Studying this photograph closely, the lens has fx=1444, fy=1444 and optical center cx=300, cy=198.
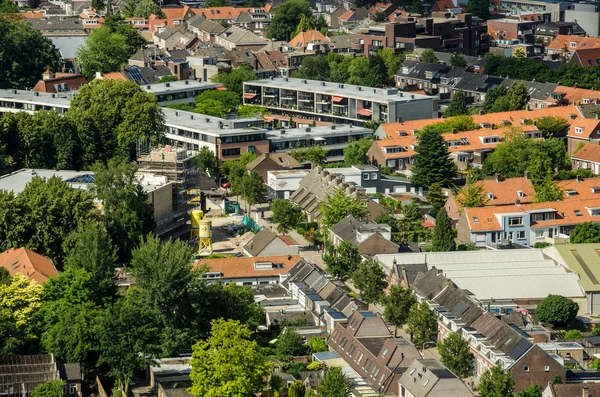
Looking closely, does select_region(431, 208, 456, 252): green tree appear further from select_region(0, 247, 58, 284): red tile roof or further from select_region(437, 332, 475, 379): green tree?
select_region(0, 247, 58, 284): red tile roof

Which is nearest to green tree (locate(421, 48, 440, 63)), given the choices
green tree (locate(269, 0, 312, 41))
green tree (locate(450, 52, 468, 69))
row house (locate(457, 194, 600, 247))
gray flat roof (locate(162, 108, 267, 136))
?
green tree (locate(450, 52, 468, 69))

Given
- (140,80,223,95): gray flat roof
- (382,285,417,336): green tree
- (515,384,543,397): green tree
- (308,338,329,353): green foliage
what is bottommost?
(515,384,543,397): green tree

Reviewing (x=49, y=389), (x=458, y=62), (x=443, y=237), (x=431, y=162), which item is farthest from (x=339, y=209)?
(x=458, y=62)

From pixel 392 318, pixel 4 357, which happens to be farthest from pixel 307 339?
pixel 4 357

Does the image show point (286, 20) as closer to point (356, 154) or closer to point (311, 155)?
point (311, 155)

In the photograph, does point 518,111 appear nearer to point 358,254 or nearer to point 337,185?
point 337,185

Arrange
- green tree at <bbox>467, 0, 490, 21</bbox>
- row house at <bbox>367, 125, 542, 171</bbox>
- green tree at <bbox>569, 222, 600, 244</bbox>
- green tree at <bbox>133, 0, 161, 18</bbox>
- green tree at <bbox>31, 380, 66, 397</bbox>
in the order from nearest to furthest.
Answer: green tree at <bbox>31, 380, 66, 397</bbox>
green tree at <bbox>569, 222, 600, 244</bbox>
row house at <bbox>367, 125, 542, 171</bbox>
green tree at <bbox>467, 0, 490, 21</bbox>
green tree at <bbox>133, 0, 161, 18</bbox>

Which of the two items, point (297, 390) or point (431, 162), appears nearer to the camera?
point (297, 390)
